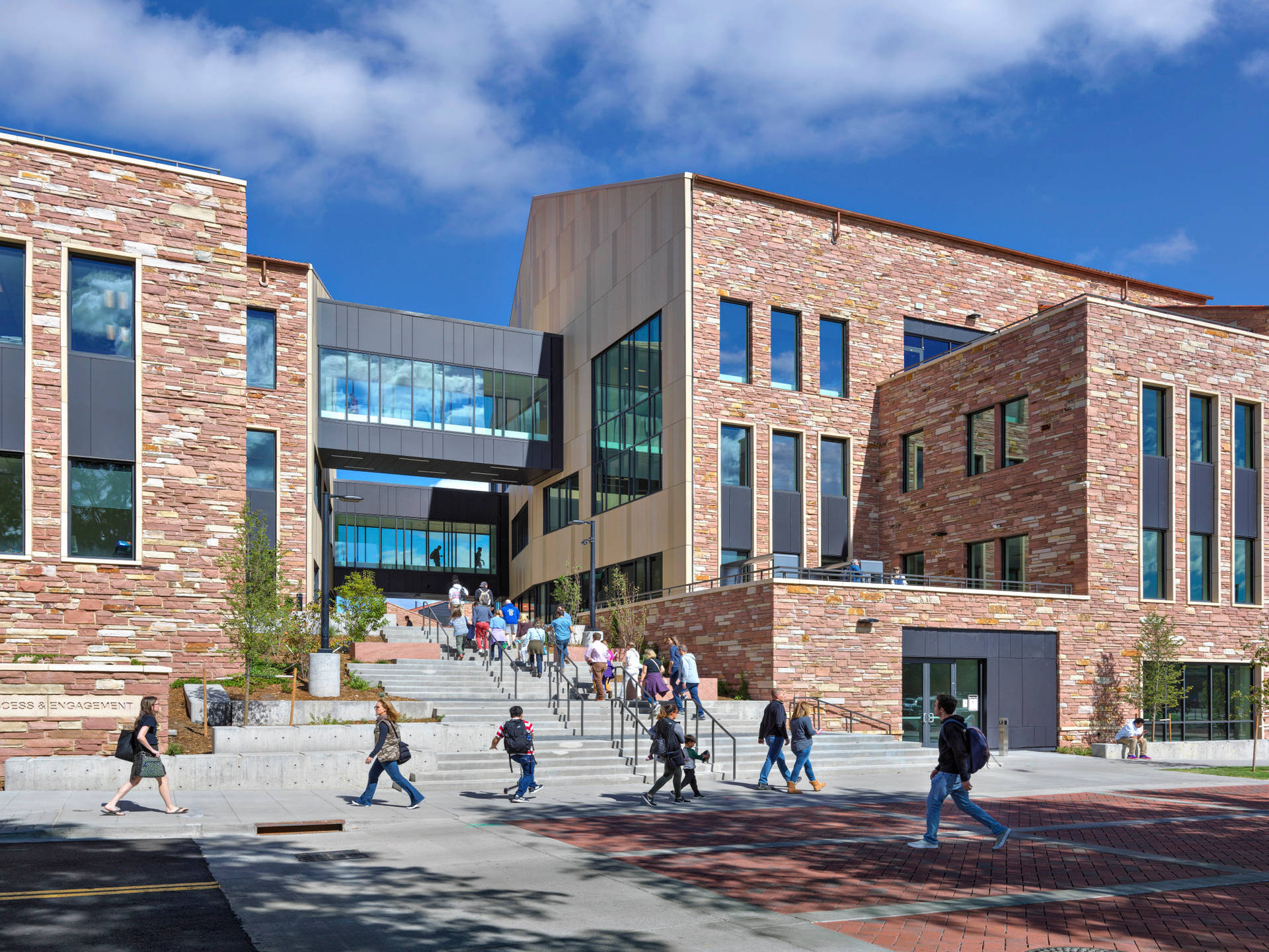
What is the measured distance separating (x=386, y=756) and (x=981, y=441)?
24184 mm

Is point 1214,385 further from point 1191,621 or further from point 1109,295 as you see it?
point 1109,295

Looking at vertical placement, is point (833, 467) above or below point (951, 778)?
above

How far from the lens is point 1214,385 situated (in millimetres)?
32656

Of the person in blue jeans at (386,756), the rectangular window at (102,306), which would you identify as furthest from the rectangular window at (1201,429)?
the rectangular window at (102,306)

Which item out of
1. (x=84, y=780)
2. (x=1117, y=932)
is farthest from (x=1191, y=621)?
(x=84, y=780)

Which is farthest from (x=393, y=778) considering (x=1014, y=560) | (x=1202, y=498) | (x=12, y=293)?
(x=1202, y=498)

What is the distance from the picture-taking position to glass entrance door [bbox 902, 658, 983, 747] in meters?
28.4

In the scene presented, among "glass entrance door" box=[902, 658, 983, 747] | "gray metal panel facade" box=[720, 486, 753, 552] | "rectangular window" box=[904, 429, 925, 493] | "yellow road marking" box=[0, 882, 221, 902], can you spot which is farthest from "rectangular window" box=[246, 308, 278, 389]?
"yellow road marking" box=[0, 882, 221, 902]

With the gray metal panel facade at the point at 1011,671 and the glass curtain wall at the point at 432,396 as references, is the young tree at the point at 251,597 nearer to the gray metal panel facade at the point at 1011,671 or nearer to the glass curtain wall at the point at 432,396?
the gray metal panel facade at the point at 1011,671

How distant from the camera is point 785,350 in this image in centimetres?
3716

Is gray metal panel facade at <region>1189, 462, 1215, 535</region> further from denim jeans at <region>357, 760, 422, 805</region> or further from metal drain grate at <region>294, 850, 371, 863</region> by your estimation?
metal drain grate at <region>294, 850, 371, 863</region>

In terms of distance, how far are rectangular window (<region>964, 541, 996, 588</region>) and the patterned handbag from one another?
25.0 m

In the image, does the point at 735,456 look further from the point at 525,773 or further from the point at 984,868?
the point at 984,868

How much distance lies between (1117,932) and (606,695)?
18010mm
